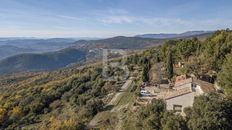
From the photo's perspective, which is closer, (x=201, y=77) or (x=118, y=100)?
(x=201, y=77)

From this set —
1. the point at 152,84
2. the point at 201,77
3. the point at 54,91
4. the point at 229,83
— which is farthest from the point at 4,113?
the point at 229,83

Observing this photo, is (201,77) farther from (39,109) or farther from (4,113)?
(4,113)

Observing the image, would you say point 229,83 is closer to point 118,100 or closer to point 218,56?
point 218,56

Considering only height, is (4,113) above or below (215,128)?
below

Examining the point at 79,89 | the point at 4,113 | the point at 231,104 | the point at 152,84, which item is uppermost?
the point at 231,104

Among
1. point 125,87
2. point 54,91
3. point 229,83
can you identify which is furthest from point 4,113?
point 229,83

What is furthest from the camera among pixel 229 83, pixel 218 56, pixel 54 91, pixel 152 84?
pixel 54 91

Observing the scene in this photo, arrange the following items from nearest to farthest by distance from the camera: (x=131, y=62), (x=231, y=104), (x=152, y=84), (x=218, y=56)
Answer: (x=231, y=104)
(x=218, y=56)
(x=152, y=84)
(x=131, y=62)
